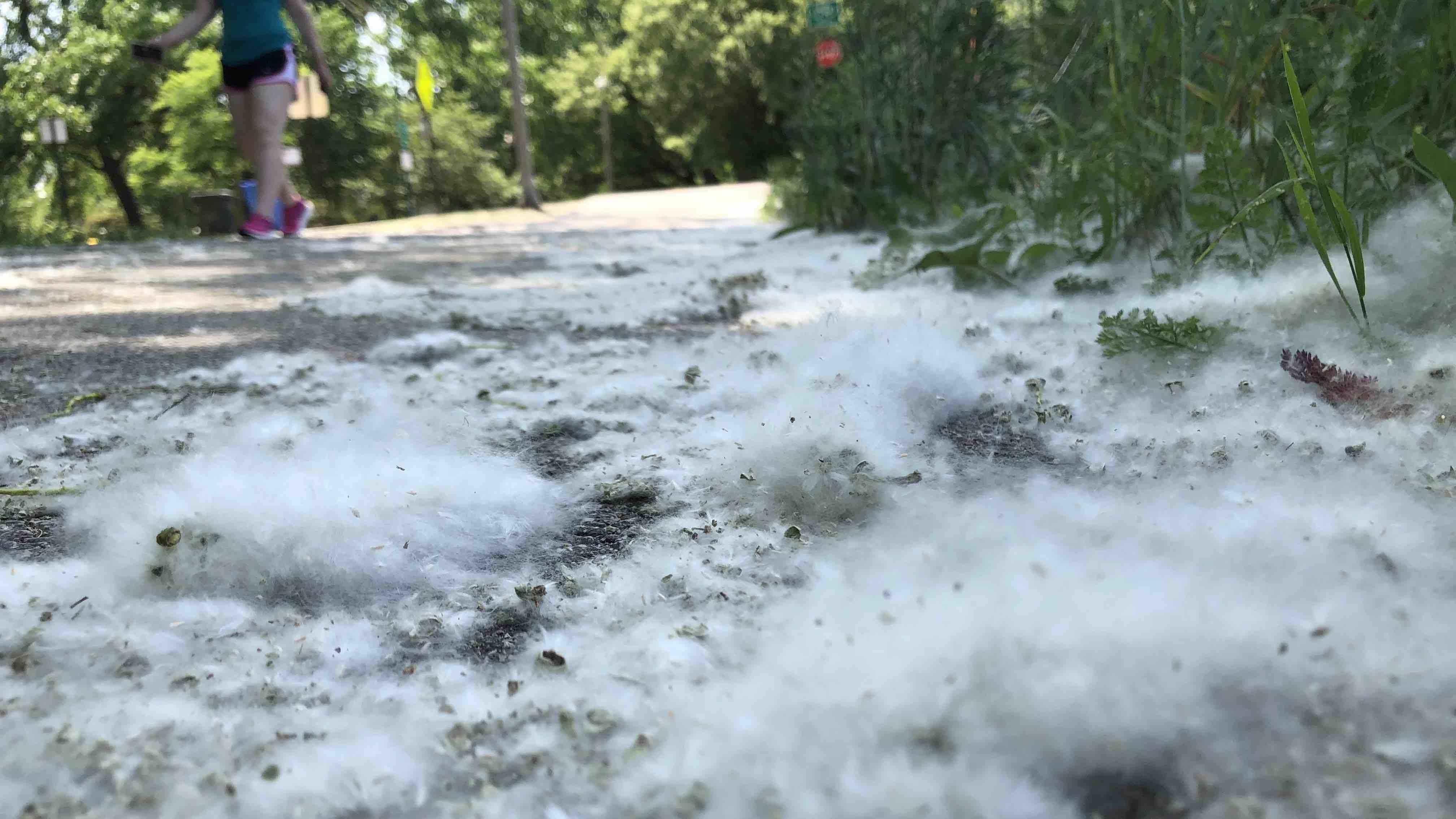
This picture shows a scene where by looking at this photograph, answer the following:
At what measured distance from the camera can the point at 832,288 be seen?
8.66ft

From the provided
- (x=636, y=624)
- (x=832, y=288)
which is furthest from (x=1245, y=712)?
(x=832, y=288)

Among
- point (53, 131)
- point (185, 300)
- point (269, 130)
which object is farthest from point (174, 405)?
point (53, 131)

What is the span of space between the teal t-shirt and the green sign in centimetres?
240

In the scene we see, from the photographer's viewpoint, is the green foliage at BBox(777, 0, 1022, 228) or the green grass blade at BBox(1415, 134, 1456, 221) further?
the green foliage at BBox(777, 0, 1022, 228)

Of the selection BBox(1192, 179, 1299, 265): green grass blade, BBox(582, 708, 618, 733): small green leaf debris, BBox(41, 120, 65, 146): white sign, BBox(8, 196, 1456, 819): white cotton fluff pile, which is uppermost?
BBox(41, 120, 65, 146): white sign

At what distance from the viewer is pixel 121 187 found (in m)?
19.2

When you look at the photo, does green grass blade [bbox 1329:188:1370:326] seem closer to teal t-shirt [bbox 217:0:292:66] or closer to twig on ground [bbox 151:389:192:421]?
twig on ground [bbox 151:389:192:421]

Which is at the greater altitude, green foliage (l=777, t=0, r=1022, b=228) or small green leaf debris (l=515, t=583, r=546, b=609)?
green foliage (l=777, t=0, r=1022, b=228)

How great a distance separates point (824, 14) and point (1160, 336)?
3.54 metres

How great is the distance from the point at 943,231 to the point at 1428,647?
2509 mm

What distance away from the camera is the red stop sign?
5047mm

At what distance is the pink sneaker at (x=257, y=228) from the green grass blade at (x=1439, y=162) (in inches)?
188

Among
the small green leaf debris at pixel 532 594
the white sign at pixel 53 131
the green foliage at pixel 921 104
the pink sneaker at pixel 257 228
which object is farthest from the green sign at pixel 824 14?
the white sign at pixel 53 131

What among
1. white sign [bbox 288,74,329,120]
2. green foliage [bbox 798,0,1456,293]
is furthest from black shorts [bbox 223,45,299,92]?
green foliage [bbox 798,0,1456,293]
